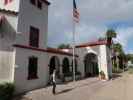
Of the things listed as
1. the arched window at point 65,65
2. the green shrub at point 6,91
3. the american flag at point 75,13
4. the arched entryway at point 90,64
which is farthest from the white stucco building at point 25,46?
the arched entryway at point 90,64

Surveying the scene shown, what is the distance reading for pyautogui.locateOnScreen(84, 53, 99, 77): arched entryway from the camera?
2722 cm

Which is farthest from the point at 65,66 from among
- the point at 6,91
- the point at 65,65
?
the point at 6,91

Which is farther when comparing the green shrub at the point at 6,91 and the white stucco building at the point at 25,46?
the white stucco building at the point at 25,46

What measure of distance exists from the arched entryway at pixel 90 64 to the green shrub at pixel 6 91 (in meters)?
16.2

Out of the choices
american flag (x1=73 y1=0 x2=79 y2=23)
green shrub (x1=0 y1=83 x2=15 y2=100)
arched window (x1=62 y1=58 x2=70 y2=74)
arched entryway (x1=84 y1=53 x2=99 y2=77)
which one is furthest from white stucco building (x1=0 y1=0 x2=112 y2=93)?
arched entryway (x1=84 y1=53 x2=99 y2=77)

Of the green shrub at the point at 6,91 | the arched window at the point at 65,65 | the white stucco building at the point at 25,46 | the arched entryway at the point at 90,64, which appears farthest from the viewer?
the arched entryway at the point at 90,64

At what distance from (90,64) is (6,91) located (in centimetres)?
1953

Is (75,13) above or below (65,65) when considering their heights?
above

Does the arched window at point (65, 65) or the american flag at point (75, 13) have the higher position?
the american flag at point (75, 13)

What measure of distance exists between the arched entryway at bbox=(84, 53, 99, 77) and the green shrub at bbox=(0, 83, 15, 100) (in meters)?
16.2

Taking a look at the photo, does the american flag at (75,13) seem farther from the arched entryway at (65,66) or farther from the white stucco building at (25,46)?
the arched entryway at (65,66)

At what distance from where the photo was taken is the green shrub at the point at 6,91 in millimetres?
11259

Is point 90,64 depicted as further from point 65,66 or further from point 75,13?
point 75,13

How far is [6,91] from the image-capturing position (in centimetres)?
1156
